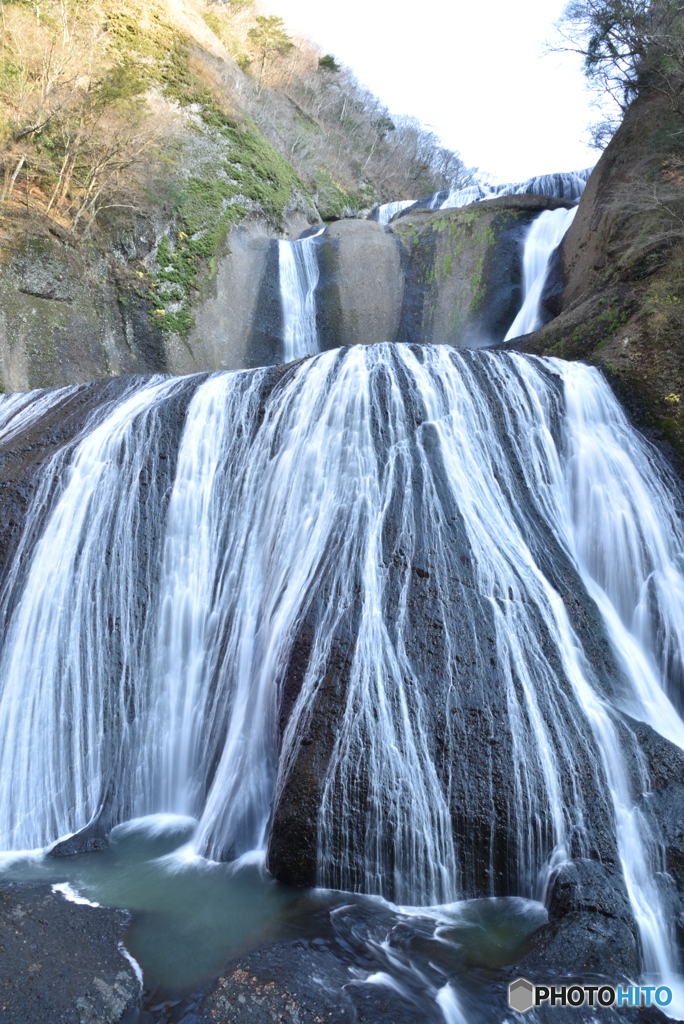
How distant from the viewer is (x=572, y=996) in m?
2.74

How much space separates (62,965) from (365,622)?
2.62m

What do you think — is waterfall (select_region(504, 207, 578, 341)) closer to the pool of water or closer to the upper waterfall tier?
the upper waterfall tier

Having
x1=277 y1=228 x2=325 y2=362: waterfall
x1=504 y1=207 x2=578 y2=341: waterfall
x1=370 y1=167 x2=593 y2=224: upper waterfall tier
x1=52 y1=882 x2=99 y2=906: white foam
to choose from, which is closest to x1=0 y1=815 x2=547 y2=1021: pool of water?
x1=52 y1=882 x2=99 y2=906: white foam

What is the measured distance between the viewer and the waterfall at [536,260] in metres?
11.6

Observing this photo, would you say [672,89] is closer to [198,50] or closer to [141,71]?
[141,71]

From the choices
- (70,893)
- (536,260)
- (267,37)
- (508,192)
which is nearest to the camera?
(70,893)

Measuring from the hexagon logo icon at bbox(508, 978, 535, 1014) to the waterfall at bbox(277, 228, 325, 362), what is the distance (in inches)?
465

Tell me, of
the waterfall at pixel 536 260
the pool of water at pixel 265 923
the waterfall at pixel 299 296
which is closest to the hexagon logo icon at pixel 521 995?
the pool of water at pixel 265 923

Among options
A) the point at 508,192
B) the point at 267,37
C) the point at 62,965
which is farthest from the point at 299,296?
the point at 267,37

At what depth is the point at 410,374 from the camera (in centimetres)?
650

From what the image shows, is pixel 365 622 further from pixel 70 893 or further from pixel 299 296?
pixel 299 296

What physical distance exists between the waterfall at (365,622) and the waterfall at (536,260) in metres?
5.07

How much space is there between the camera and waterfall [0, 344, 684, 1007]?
3.80 m

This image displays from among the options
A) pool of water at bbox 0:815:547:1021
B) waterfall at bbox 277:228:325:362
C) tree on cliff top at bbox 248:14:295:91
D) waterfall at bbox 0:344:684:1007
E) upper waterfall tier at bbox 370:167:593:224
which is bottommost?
pool of water at bbox 0:815:547:1021
